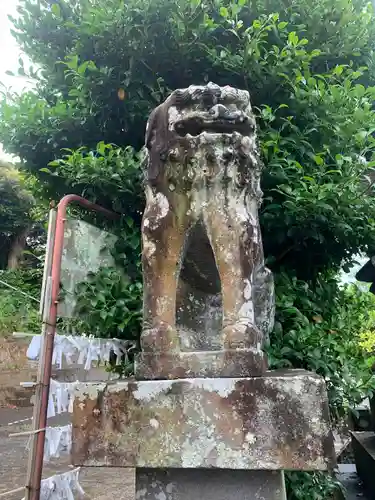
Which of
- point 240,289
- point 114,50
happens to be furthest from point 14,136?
point 240,289

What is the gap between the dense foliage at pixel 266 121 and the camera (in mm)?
2680

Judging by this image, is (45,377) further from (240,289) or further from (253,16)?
(253,16)

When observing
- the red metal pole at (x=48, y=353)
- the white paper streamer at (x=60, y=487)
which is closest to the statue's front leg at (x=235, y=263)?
the red metal pole at (x=48, y=353)

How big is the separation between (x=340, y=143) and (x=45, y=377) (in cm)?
227

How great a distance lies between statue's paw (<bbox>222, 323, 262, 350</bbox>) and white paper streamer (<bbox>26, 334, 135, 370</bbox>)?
91 centimetres

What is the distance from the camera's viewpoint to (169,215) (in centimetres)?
177

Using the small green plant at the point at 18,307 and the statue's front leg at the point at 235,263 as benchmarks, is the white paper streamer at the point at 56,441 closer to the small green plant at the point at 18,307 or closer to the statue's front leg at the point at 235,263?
the statue's front leg at the point at 235,263

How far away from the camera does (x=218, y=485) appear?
1.55 meters

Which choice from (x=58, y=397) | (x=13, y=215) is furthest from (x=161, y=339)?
(x=13, y=215)

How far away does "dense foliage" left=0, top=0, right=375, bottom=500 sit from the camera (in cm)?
268

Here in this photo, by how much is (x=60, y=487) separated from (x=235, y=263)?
143cm

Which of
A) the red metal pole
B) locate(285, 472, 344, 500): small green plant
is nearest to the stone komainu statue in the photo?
the red metal pole

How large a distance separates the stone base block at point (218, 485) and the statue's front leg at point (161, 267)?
0.45 metres

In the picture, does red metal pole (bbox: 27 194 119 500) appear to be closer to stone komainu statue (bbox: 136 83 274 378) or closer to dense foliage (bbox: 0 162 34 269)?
stone komainu statue (bbox: 136 83 274 378)
